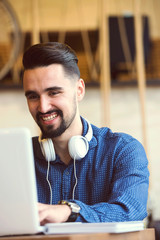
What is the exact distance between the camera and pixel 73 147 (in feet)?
5.13

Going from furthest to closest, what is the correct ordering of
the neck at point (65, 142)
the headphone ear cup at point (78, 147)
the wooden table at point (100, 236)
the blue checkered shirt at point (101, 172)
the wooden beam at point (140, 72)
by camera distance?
the wooden beam at point (140, 72) < the neck at point (65, 142) < the headphone ear cup at point (78, 147) < the blue checkered shirt at point (101, 172) < the wooden table at point (100, 236)

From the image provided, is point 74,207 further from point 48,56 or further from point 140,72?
point 140,72

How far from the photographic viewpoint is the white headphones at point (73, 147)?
156cm

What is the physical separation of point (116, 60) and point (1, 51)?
2.91 feet

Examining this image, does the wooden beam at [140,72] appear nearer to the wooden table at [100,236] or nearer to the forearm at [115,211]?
the forearm at [115,211]

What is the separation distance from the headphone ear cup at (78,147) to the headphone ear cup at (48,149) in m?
0.07

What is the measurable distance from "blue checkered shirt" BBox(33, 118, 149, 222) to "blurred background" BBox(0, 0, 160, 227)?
142 centimetres

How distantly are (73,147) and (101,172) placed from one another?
0.45 ft

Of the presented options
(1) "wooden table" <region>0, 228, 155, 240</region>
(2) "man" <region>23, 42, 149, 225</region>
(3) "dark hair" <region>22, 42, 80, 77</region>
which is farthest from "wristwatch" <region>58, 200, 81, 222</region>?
(3) "dark hair" <region>22, 42, 80, 77</region>

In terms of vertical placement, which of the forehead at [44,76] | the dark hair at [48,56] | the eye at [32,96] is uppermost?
the dark hair at [48,56]

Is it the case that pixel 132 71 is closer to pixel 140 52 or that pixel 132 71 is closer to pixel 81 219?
pixel 140 52

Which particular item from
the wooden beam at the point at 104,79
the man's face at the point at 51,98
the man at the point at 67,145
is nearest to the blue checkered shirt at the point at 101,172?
the man at the point at 67,145

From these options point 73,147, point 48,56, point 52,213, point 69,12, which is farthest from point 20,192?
point 69,12

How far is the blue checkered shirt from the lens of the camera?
1.45 meters
